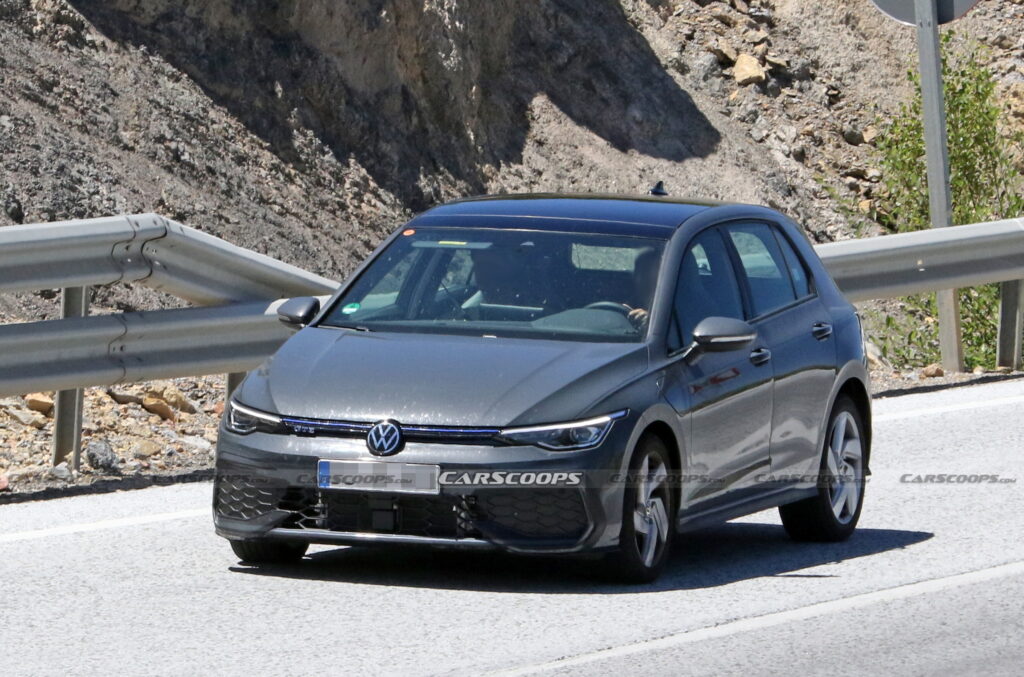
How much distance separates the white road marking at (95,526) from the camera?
8602 mm

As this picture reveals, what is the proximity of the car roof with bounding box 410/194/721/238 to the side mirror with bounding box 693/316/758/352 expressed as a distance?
61 cm

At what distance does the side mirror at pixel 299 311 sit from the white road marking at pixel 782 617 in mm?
2399

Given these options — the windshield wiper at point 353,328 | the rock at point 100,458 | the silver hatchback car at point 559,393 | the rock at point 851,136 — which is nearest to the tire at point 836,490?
the silver hatchback car at point 559,393

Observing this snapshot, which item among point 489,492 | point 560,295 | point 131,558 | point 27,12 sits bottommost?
point 131,558

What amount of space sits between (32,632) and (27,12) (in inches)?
453

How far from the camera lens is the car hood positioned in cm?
726

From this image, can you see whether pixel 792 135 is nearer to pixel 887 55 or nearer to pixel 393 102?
pixel 887 55

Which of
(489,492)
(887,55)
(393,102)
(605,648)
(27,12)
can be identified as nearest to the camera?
(605,648)

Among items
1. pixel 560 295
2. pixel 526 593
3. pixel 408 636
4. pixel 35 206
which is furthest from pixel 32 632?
pixel 35 206

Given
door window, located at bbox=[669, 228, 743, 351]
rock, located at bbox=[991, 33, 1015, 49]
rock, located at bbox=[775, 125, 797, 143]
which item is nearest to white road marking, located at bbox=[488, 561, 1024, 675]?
door window, located at bbox=[669, 228, 743, 351]

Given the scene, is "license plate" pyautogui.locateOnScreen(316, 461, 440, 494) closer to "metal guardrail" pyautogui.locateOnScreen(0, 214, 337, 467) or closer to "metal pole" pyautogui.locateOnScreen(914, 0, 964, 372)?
"metal guardrail" pyautogui.locateOnScreen(0, 214, 337, 467)

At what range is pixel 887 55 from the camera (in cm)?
2738

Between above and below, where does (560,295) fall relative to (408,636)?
above

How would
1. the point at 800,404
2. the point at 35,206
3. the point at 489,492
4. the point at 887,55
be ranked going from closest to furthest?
the point at 489,492
the point at 800,404
the point at 35,206
the point at 887,55
